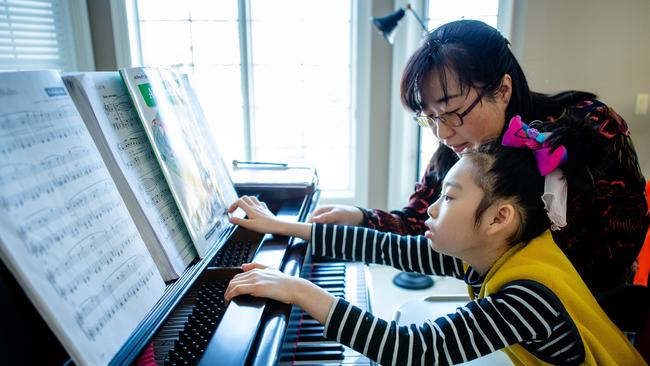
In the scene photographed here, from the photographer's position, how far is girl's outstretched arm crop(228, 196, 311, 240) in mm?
1070

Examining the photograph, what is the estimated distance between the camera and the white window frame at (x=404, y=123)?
7.98 ft

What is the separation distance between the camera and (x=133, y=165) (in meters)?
0.79

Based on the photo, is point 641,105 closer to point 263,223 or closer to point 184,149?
point 263,223

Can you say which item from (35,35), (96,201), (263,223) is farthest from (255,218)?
(35,35)

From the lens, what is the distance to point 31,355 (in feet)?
1.86

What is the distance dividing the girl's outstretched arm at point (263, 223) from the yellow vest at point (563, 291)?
443 mm

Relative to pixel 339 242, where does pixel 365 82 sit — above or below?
above

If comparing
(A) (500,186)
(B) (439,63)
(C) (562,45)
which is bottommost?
(A) (500,186)

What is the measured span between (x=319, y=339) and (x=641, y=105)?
7.25 feet

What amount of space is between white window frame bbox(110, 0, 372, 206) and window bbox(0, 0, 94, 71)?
0.18m

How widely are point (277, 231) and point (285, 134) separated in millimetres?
1807

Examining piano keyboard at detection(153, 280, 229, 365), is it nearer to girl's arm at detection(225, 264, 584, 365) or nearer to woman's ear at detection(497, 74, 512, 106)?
girl's arm at detection(225, 264, 584, 365)

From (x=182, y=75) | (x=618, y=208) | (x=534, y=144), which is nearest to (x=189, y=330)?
(x=182, y=75)

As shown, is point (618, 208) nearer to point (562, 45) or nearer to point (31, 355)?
point (31, 355)
